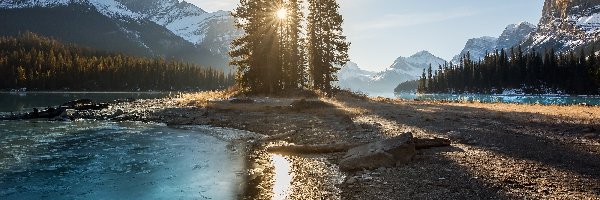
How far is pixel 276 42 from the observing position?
54719 millimetres

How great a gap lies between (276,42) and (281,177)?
4170cm

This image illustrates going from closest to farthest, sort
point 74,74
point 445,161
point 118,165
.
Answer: point 445,161, point 118,165, point 74,74

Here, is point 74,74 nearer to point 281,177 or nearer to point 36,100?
point 36,100

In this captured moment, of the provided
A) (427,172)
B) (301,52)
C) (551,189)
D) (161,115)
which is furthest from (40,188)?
(301,52)

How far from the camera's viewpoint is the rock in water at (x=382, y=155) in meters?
14.5

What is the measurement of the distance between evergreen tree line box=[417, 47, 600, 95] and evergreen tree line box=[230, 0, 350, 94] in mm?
108819

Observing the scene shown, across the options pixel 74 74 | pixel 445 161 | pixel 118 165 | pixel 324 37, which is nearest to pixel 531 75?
pixel 324 37

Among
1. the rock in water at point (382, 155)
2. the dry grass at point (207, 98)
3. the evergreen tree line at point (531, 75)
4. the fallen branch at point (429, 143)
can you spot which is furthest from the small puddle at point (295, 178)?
the evergreen tree line at point (531, 75)

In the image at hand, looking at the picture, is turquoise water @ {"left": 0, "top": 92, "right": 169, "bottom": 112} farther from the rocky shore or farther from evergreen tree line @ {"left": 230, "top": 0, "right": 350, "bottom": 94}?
the rocky shore

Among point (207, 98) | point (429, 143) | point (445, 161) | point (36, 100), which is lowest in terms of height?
point (445, 161)

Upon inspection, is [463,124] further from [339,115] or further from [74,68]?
[74,68]

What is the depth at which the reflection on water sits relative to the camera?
12.3 m

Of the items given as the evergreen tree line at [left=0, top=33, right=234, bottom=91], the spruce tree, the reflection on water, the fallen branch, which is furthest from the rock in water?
the evergreen tree line at [left=0, top=33, right=234, bottom=91]

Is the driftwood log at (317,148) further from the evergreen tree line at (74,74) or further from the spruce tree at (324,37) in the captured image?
the evergreen tree line at (74,74)
